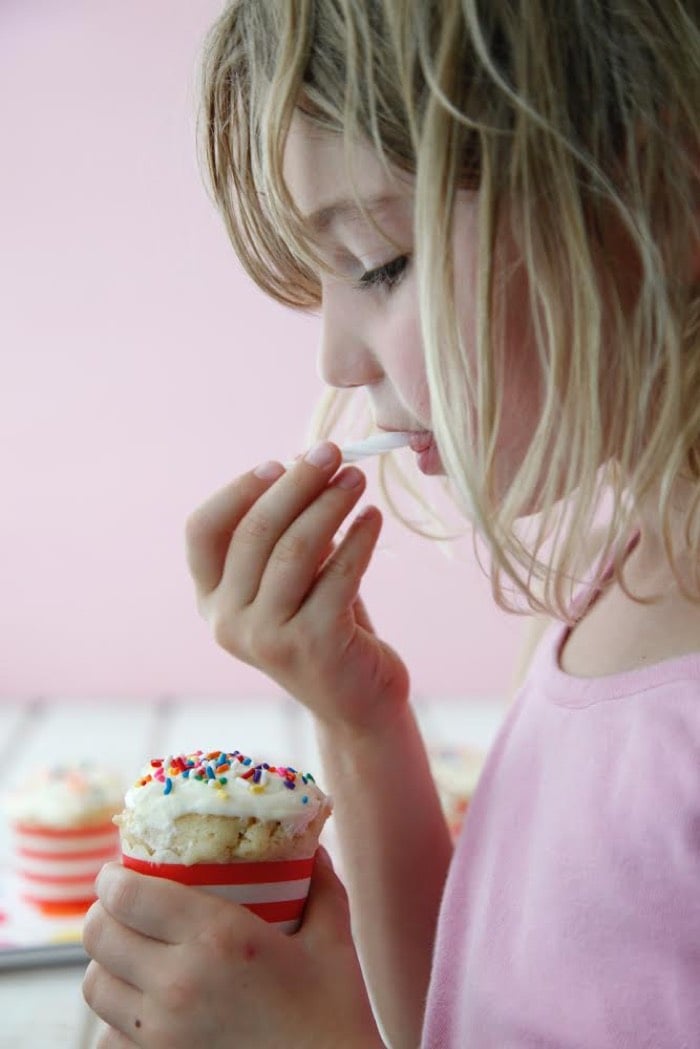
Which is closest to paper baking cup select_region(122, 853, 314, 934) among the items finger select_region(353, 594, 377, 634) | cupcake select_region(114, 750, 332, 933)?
cupcake select_region(114, 750, 332, 933)

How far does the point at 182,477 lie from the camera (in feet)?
7.43

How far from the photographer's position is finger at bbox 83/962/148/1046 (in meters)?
0.73

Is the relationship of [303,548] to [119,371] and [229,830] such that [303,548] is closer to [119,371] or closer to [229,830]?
[229,830]

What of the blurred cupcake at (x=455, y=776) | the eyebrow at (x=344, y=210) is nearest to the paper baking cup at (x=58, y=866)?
the blurred cupcake at (x=455, y=776)

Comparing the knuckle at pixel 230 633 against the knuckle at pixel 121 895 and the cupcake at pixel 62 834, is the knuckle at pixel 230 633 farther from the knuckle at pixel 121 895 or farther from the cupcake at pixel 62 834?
the cupcake at pixel 62 834

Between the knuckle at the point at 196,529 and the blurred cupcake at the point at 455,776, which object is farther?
the blurred cupcake at the point at 455,776

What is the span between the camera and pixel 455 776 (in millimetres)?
1535

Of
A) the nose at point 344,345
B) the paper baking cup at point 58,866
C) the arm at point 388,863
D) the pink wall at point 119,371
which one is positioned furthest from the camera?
the pink wall at point 119,371

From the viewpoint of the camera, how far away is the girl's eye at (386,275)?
78 cm

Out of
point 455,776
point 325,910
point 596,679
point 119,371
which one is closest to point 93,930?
point 325,910

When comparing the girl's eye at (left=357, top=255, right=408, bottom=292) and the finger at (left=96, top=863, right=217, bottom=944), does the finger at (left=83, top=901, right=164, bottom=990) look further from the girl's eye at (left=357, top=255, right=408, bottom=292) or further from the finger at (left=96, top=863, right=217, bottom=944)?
the girl's eye at (left=357, top=255, right=408, bottom=292)

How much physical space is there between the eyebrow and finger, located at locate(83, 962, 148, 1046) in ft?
1.57

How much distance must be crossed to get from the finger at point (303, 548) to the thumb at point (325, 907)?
17cm

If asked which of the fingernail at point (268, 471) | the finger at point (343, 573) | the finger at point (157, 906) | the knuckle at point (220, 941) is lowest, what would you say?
the knuckle at point (220, 941)
